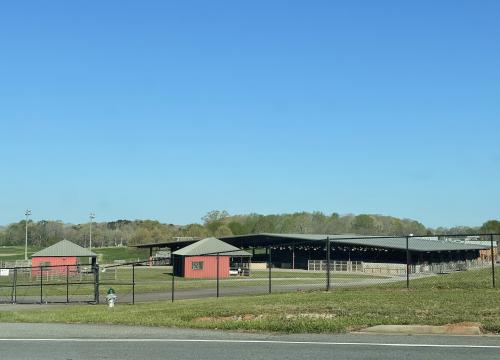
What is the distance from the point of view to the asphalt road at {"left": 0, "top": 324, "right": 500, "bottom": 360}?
9.87 metres

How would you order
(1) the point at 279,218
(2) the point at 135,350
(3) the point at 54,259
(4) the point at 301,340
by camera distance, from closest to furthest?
(2) the point at 135,350, (4) the point at 301,340, (3) the point at 54,259, (1) the point at 279,218

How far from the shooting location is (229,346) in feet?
36.1

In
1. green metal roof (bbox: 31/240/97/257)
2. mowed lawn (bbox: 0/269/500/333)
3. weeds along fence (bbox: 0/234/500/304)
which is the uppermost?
mowed lawn (bbox: 0/269/500/333)

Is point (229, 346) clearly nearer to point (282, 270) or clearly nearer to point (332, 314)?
point (332, 314)

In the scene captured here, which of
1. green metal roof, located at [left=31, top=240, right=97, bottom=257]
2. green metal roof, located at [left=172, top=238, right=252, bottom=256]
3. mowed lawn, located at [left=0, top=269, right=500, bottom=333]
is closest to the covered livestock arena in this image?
green metal roof, located at [left=172, top=238, right=252, bottom=256]

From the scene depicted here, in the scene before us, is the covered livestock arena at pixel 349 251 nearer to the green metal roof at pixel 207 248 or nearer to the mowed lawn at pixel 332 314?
the green metal roof at pixel 207 248

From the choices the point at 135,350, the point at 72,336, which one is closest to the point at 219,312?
the point at 72,336

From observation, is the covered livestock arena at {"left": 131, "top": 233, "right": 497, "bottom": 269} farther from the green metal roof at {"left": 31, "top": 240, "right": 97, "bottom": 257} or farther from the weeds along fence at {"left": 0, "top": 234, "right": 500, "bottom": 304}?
the green metal roof at {"left": 31, "top": 240, "right": 97, "bottom": 257}

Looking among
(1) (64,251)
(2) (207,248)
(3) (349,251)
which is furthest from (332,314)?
(3) (349,251)

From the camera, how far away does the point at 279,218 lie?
192 metres

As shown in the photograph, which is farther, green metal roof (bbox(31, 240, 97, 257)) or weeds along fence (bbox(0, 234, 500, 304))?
green metal roof (bbox(31, 240, 97, 257))

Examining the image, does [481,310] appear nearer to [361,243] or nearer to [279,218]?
[361,243]

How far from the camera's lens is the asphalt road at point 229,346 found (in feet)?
32.4

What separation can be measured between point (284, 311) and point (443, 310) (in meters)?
3.99
